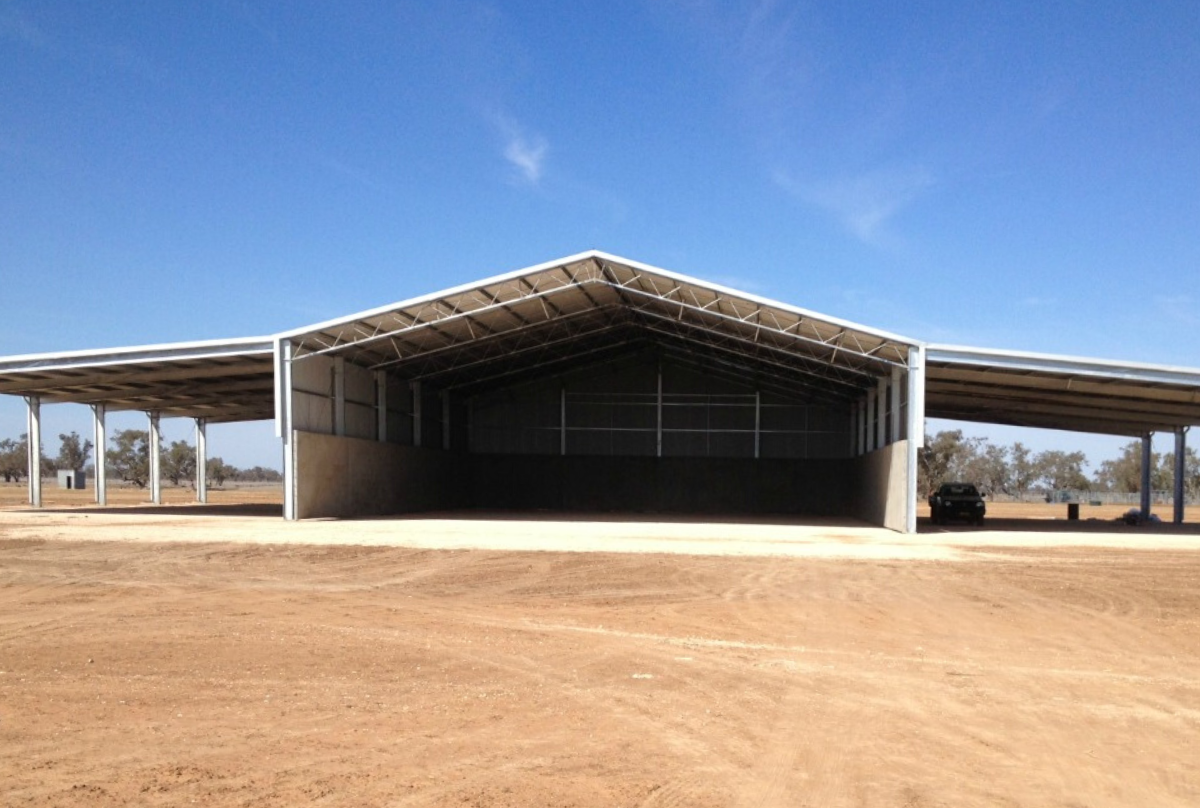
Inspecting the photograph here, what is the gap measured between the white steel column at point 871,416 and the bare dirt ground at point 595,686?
23.0m

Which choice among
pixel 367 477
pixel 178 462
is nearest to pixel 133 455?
pixel 178 462

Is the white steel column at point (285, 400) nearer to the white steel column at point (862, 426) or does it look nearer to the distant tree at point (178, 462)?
the white steel column at point (862, 426)

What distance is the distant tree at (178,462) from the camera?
112 metres

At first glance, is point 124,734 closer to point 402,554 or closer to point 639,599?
A: point 639,599

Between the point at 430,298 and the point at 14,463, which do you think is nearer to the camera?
the point at 430,298

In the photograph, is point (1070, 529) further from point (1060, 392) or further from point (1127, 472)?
point (1127, 472)

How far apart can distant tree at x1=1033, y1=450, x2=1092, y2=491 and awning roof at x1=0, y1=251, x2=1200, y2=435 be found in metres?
72.9

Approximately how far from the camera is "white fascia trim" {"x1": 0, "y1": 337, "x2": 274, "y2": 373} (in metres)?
33.5

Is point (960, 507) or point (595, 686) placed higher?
point (595, 686)

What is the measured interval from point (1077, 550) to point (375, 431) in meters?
28.5

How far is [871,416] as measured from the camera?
43.0 meters

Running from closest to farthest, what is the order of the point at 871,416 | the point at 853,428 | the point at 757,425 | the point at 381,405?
the point at 381,405 → the point at 871,416 → the point at 853,428 → the point at 757,425

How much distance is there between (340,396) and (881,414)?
71.9 ft

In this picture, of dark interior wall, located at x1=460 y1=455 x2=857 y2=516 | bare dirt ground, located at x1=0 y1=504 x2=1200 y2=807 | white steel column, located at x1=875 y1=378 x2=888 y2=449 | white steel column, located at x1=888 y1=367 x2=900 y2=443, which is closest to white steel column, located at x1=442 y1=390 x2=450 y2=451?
dark interior wall, located at x1=460 y1=455 x2=857 y2=516
